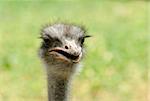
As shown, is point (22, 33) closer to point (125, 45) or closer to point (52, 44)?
point (125, 45)

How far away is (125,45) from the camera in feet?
24.4

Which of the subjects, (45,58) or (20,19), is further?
(20,19)

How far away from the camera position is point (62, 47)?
3.44 metres

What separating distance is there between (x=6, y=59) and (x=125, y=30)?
1.98 metres

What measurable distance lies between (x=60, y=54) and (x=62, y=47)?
1.3 inches

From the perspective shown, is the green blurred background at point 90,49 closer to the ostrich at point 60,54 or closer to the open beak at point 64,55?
the ostrich at point 60,54

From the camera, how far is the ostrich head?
340cm

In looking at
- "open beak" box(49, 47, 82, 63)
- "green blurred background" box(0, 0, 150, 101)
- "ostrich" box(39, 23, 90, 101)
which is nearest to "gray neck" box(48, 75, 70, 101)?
"ostrich" box(39, 23, 90, 101)

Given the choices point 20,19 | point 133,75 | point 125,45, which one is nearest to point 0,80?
point 133,75

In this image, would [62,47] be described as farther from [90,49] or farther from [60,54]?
[90,49]

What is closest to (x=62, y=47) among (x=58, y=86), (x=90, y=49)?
(x=58, y=86)

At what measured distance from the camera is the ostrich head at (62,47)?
3397mm

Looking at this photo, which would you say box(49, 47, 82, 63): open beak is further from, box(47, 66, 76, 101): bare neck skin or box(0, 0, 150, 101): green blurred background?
box(0, 0, 150, 101): green blurred background

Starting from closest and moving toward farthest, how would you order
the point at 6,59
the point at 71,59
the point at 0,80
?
the point at 71,59 → the point at 0,80 → the point at 6,59
